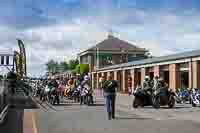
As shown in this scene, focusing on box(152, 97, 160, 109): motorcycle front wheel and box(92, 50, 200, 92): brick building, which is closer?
box(152, 97, 160, 109): motorcycle front wheel

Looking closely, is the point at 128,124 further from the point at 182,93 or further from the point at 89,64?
the point at 89,64

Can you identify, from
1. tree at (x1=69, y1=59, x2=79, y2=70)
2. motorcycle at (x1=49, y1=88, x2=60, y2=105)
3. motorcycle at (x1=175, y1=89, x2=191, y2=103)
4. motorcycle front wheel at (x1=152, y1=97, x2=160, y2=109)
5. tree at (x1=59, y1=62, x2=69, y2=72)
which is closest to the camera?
motorcycle front wheel at (x1=152, y1=97, x2=160, y2=109)

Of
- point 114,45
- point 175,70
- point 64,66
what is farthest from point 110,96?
point 64,66

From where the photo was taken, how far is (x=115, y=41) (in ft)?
398

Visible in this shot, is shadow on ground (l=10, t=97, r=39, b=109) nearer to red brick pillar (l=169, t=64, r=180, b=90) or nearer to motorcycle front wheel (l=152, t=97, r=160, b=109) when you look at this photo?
motorcycle front wheel (l=152, t=97, r=160, b=109)

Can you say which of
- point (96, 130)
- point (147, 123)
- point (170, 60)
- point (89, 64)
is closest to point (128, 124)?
point (147, 123)

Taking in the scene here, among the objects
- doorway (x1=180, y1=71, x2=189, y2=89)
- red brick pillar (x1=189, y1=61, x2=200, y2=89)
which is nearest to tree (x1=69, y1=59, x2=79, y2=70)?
doorway (x1=180, y1=71, x2=189, y2=89)

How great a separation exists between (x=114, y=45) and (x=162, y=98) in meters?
96.5

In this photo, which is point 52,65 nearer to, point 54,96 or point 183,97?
point 183,97

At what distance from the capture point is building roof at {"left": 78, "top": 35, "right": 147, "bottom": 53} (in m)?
114

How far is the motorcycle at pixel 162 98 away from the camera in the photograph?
71.9ft

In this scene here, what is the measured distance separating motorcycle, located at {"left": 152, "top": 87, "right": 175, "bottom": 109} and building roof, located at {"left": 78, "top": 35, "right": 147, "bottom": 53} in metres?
89.0

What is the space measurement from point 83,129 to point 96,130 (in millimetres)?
430

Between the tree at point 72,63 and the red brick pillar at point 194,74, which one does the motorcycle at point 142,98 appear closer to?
the red brick pillar at point 194,74
